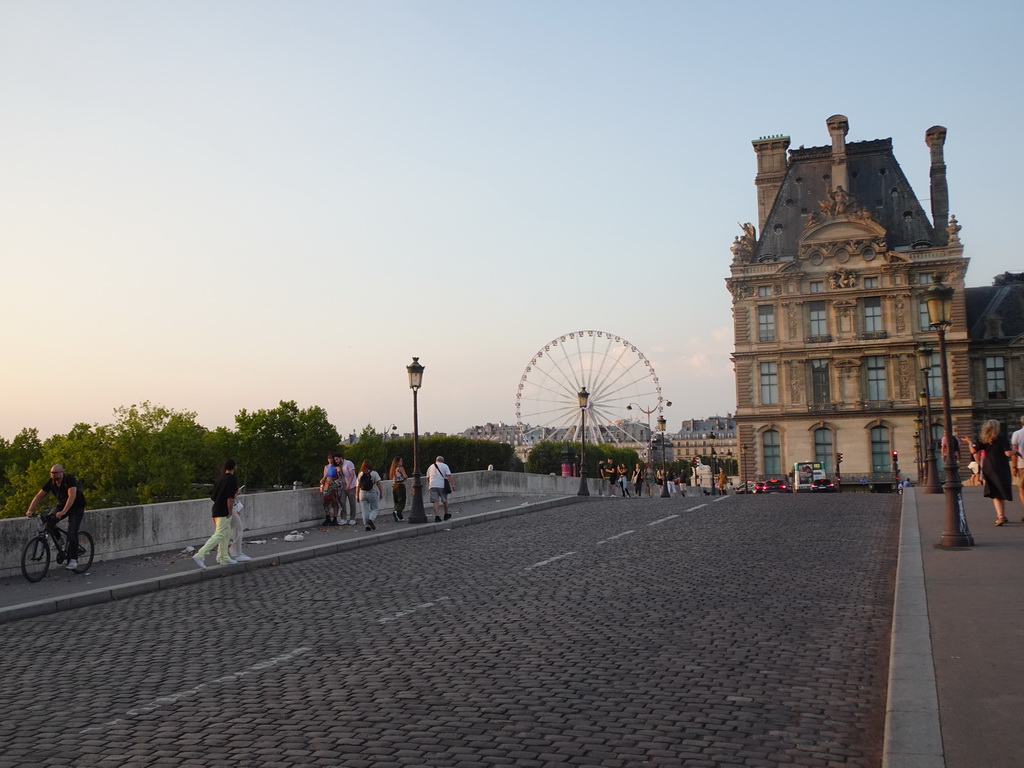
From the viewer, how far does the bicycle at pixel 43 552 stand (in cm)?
1544

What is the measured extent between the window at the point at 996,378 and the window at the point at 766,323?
1584 centimetres

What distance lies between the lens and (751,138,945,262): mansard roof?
77.6m

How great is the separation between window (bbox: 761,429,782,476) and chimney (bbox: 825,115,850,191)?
19320mm

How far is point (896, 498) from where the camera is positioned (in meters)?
31.7

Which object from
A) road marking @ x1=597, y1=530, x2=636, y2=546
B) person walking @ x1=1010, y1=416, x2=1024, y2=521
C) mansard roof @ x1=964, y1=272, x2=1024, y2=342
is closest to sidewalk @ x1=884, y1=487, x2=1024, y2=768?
person walking @ x1=1010, y1=416, x2=1024, y2=521

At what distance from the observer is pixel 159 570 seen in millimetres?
16594

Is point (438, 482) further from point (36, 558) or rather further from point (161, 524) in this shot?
point (36, 558)

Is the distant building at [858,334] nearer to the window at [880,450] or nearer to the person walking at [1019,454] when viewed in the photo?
the window at [880,450]

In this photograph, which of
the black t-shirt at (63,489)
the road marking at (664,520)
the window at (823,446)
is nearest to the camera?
the black t-shirt at (63,489)

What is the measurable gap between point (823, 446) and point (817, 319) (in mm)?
9407

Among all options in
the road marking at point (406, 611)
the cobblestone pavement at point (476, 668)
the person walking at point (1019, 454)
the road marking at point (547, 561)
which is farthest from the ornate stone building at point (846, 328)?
the road marking at point (406, 611)

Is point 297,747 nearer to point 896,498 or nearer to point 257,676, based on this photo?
point 257,676

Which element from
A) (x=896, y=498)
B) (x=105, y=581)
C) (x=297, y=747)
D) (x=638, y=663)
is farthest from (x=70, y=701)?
(x=896, y=498)

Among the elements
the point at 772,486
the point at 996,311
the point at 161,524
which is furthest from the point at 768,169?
the point at 161,524
